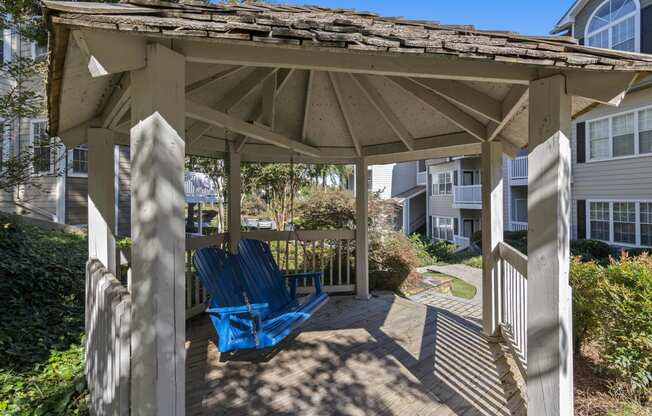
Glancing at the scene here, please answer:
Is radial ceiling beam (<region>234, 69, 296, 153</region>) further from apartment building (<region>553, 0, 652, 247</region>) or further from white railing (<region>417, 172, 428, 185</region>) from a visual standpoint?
white railing (<region>417, 172, 428, 185</region>)

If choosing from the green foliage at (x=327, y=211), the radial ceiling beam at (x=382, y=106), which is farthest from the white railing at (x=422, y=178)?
the radial ceiling beam at (x=382, y=106)

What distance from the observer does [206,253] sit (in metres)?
3.37

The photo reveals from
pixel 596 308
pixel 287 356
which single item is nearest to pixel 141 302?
pixel 287 356

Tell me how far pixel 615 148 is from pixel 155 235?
12.5m

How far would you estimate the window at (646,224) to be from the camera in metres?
9.61

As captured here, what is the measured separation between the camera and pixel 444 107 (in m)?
3.38

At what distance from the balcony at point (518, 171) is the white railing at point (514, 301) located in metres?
11.9

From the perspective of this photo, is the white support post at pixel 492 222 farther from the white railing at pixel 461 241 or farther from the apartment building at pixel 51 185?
the white railing at pixel 461 241

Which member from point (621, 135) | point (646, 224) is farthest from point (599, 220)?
point (621, 135)

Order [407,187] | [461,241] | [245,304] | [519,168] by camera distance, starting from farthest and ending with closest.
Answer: [407,187] < [461,241] < [519,168] < [245,304]

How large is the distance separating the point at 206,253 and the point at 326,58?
7.34 ft

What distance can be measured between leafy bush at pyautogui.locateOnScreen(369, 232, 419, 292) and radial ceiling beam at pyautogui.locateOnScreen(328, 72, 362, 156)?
9.76 ft

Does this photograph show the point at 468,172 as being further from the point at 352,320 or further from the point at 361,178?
the point at 352,320

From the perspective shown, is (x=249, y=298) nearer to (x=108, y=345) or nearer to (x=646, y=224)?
(x=108, y=345)
